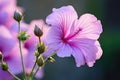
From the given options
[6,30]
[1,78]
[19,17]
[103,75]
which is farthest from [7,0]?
[103,75]

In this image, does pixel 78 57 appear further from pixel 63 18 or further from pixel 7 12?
pixel 7 12

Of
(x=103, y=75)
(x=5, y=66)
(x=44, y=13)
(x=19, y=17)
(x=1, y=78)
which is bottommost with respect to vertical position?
(x=103, y=75)

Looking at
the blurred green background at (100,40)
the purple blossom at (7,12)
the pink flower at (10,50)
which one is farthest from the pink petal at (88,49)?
the blurred green background at (100,40)

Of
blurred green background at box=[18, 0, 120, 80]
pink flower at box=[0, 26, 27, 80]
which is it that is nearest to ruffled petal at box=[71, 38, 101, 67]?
pink flower at box=[0, 26, 27, 80]

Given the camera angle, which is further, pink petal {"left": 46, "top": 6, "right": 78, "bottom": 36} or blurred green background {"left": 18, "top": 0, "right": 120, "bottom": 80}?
blurred green background {"left": 18, "top": 0, "right": 120, "bottom": 80}

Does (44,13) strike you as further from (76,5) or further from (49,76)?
(49,76)

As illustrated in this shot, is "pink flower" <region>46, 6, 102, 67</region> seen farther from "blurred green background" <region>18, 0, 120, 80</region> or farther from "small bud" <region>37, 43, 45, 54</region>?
"blurred green background" <region>18, 0, 120, 80</region>
